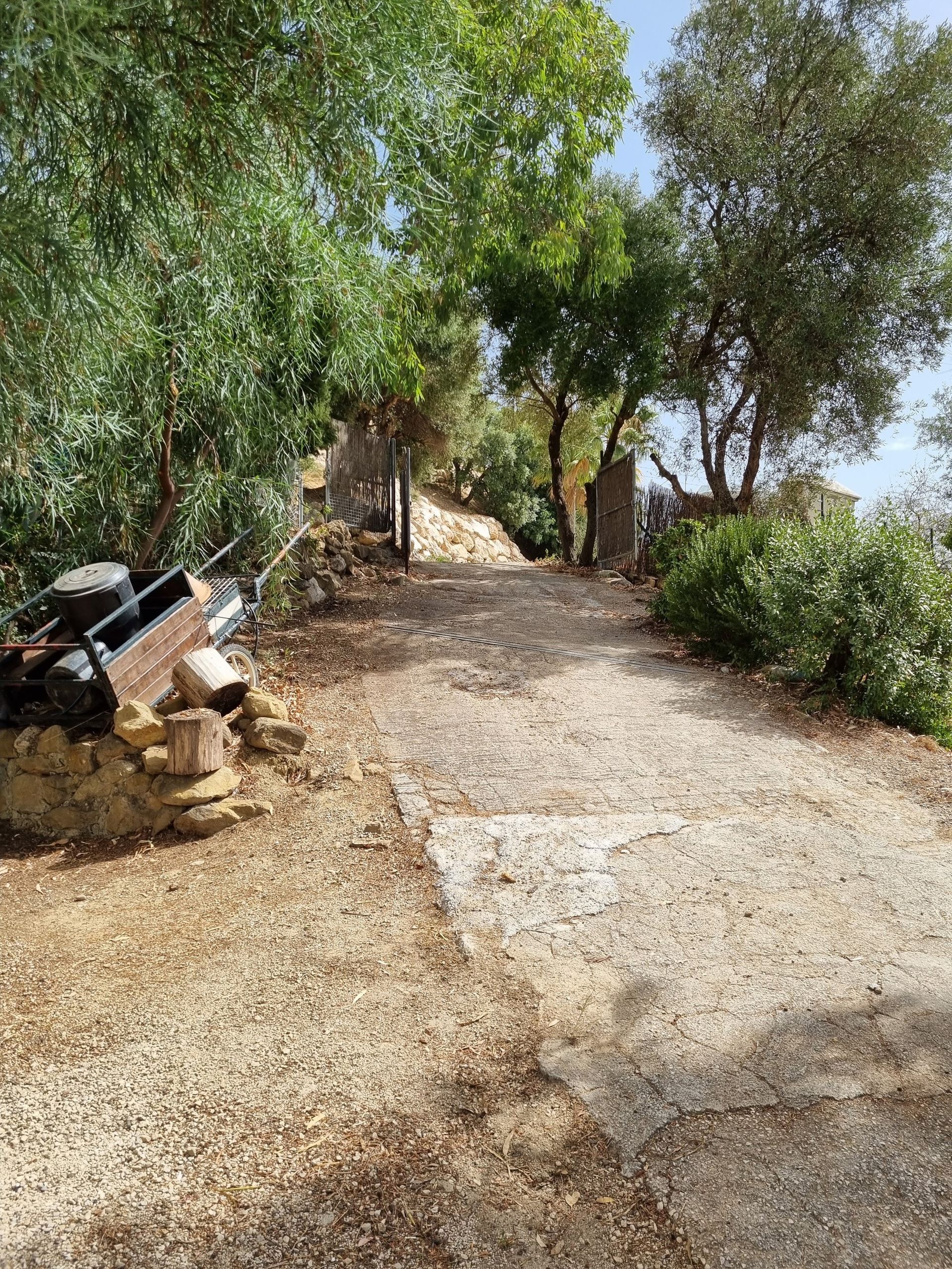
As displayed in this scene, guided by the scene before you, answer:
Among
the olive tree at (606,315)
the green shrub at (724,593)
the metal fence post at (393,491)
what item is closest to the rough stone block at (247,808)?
the green shrub at (724,593)

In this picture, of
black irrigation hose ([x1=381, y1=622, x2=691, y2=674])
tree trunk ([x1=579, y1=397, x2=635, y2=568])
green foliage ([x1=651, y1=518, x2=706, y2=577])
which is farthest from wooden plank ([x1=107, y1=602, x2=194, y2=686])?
tree trunk ([x1=579, y1=397, x2=635, y2=568])

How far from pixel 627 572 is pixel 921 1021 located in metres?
11.0

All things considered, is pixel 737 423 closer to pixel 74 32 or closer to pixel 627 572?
pixel 627 572

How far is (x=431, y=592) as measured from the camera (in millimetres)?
10164

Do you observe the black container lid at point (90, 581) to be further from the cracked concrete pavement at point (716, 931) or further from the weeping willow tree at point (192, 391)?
the cracked concrete pavement at point (716, 931)

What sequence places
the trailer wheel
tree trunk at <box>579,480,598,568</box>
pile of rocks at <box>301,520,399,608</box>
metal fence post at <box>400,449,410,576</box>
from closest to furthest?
the trailer wheel, pile of rocks at <box>301,520,399,608</box>, metal fence post at <box>400,449,410,576</box>, tree trunk at <box>579,480,598,568</box>

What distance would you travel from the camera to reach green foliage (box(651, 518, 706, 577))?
1022 centimetres

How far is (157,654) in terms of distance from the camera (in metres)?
4.83

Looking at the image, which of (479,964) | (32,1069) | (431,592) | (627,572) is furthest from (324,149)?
(627,572)

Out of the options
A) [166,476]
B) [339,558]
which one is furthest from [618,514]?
[166,476]

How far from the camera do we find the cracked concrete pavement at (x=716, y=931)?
2123 millimetres

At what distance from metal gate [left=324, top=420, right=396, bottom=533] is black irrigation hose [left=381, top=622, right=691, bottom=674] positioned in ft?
12.0

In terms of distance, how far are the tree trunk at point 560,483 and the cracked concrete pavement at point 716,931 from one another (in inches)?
376

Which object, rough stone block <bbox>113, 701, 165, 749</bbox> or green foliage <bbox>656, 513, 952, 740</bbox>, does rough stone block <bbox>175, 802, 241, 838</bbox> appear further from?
green foliage <bbox>656, 513, 952, 740</bbox>
